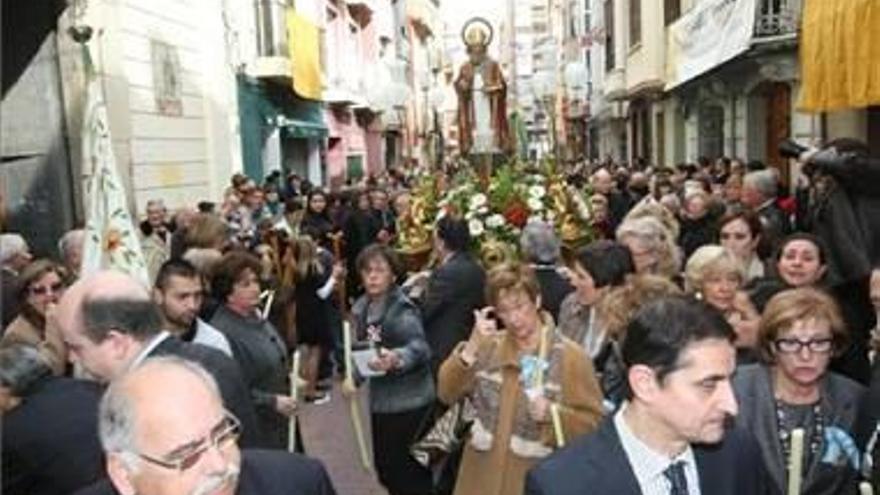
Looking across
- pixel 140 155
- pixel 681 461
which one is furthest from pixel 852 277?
pixel 140 155

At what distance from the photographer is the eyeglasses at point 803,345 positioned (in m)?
3.82

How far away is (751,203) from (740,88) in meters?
10.9

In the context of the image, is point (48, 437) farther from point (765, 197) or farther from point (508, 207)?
point (508, 207)

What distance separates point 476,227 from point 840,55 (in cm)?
363

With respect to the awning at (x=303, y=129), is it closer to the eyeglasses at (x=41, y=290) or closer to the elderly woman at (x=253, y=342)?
the eyeglasses at (x=41, y=290)

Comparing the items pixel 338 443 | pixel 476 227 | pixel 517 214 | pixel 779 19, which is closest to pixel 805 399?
pixel 338 443

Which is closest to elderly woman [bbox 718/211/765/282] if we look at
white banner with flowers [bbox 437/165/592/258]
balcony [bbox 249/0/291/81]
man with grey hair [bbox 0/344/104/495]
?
white banner with flowers [bbox 437/165/592/258]

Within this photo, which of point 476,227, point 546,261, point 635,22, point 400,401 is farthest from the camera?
point 635,22

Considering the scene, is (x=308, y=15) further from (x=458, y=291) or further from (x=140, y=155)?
(x=458, y=291)

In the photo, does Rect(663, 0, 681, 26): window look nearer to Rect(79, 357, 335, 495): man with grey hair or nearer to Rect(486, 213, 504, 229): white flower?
Rect(486, 213, 504, 229): white flower

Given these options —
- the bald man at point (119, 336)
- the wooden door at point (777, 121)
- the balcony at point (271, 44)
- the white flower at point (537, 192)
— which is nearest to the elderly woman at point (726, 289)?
the bald man at point (119, 336)

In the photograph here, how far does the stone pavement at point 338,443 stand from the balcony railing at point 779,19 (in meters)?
7.40

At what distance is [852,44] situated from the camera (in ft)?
33.0

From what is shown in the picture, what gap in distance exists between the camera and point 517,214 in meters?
10.2
